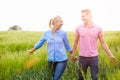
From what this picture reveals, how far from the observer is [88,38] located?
5.66m

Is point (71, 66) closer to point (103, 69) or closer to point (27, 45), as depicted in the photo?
point (103, 69)

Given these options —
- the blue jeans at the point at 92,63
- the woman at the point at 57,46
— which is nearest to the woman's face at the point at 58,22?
the woman at the point at 57,46

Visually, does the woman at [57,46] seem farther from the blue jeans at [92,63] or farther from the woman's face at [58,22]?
the blue jeans at [92,63]

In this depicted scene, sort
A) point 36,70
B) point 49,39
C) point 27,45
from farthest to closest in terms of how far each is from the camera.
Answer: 1. point 27,45
2. point 36,70
3. point 49,39

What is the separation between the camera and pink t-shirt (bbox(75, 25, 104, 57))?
18.5 feet

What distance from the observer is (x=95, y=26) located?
566 cm

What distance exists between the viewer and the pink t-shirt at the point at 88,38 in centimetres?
564

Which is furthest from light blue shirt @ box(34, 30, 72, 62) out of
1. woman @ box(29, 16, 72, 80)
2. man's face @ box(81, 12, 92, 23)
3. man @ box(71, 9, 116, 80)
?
man's face @ box(81, 12, 92, 23)

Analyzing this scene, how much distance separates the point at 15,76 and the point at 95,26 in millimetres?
1739

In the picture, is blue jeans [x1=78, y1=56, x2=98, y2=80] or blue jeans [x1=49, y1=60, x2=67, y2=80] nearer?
blue jeans [x1=78, y1=56, x2=98, y2=80]

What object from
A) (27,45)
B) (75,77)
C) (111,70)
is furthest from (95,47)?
(27,45)

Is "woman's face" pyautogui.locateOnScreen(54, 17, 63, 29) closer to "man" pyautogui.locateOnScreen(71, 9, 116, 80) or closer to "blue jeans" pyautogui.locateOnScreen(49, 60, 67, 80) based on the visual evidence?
"man" pyautogui.locateOnScreen(71, 9, 116, 80)

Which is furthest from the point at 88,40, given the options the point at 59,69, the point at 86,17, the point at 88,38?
the point at 59,69

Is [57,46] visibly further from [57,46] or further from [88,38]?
[88,38]
